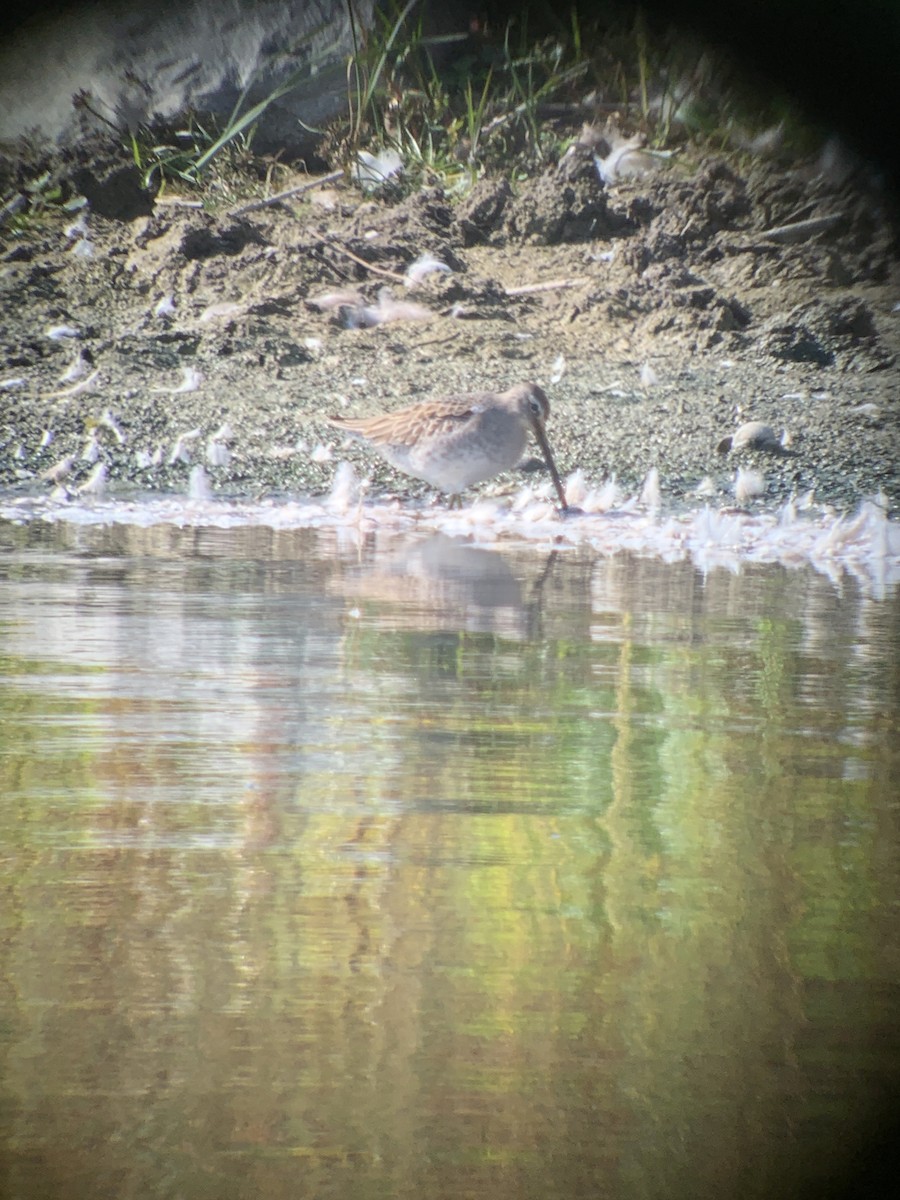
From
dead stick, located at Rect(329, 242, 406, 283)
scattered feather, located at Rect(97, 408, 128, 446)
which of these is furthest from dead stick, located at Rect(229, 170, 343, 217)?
scattered feather, located at Rect(97, 408, 128, 446)

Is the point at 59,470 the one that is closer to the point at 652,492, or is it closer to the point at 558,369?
the point at 652,492

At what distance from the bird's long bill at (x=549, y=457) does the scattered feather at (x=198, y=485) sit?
2.02 feet

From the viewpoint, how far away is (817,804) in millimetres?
1031

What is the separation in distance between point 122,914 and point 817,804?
517mm

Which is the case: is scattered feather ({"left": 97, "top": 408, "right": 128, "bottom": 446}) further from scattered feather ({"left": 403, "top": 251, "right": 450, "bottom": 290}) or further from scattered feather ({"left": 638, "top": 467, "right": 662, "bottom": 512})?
scattered feather ({"left": 638, "top": 467, "right": 662, "bottom": 512})

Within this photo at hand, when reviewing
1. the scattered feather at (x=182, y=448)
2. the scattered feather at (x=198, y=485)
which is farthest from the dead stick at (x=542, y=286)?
the scattered feather at (x=198, y=485)

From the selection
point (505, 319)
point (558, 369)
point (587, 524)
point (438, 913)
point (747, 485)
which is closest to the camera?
point (438, 913)

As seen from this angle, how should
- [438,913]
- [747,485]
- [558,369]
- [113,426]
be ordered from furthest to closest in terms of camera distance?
[558,369], [113,426], [747,485], [438,913]

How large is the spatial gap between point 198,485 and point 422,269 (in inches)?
44.6

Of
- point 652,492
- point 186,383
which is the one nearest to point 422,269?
point 186,383

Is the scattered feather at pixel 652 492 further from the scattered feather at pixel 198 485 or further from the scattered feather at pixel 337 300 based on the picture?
the scattered feather at pixel 337 300

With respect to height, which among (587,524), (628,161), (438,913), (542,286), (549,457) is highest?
(628,161)

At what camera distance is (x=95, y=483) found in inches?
98.4

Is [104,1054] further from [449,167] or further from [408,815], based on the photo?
[449,167]
